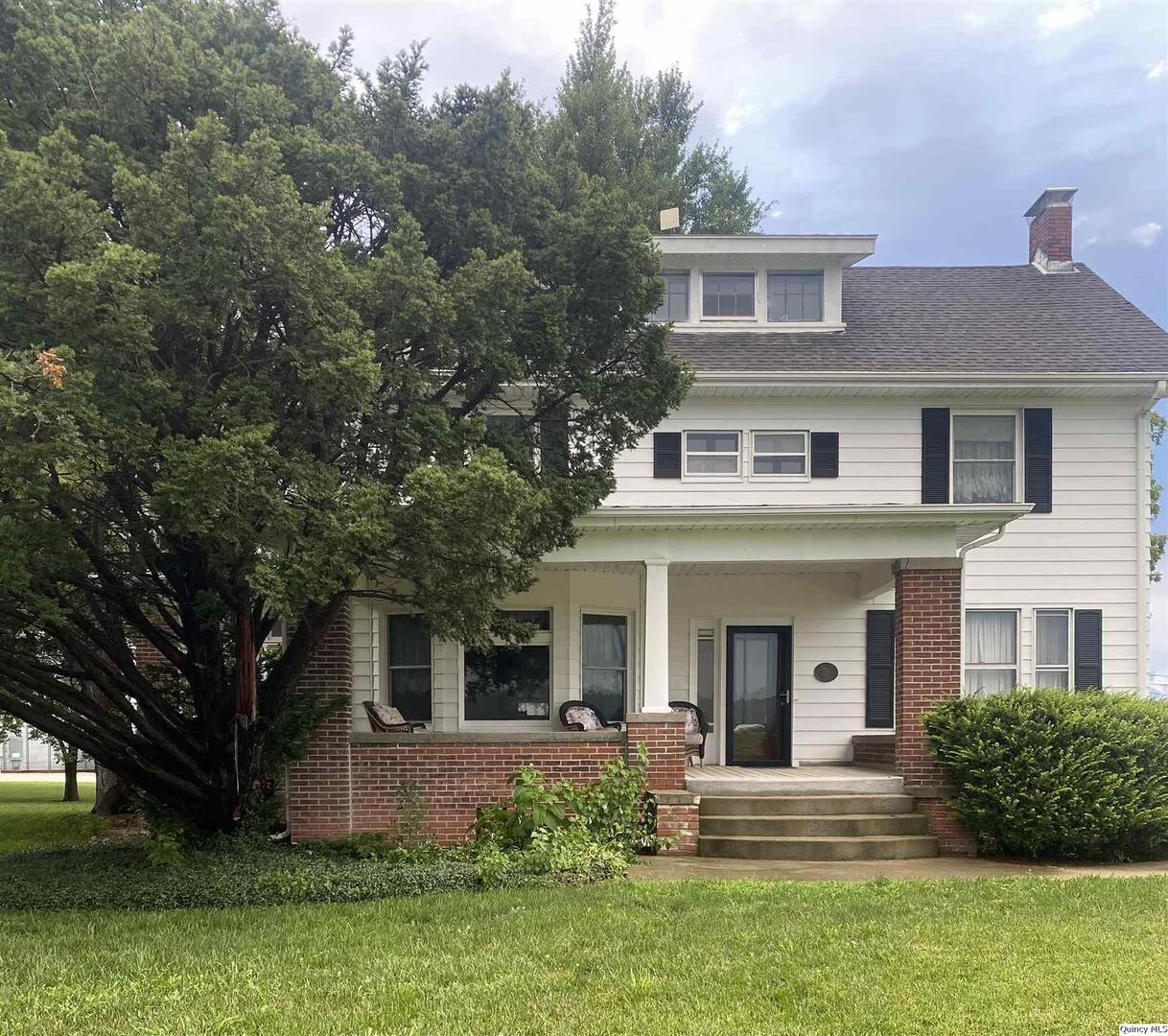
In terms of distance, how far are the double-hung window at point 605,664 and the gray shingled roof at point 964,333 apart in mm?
3678

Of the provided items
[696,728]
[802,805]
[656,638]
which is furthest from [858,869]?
[696,728]

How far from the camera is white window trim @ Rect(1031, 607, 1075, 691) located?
41.2 ft

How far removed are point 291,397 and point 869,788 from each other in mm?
6970

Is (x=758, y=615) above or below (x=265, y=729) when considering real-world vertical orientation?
above

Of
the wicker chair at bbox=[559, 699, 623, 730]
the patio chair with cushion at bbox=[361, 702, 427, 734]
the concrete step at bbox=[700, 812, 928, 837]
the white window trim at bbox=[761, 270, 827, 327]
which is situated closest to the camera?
the concrete step at bbox=[700, 812, 928, 837]

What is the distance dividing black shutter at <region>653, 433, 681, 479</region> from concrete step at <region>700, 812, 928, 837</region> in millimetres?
4894

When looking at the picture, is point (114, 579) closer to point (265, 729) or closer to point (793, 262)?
point (265, 729)

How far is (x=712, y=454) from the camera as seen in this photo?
512 inches

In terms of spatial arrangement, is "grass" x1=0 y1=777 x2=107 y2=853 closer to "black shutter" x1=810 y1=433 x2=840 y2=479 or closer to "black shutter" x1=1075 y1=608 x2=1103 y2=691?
"black shutter" x1=810 y1=433 x2=840 y2=479

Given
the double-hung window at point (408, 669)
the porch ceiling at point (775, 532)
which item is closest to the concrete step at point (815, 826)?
the porch ceiling at point (775, 532)

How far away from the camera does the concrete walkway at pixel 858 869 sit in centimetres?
829

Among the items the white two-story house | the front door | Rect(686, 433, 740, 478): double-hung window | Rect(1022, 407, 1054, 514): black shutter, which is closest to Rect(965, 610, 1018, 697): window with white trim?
the white two-story house

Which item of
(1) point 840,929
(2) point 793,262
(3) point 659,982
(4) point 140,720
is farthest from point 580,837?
(2) point 793,262

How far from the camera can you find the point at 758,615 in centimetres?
1274
